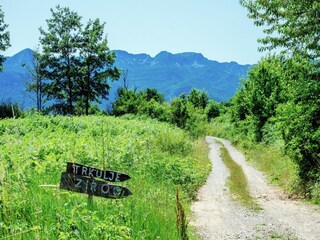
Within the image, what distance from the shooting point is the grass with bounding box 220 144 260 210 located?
1294 centimetres

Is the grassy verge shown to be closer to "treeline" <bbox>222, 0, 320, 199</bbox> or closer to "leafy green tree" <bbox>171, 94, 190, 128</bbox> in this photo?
"treeline" <bbox>222, 0, 320, 199</bbox>

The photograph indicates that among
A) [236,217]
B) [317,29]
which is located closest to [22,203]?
[236,217]

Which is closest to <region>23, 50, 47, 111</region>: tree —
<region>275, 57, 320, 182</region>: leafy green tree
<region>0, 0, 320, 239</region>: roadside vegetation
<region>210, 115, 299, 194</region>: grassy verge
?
<region>0, 0, 320, 239</region>: roadside vegetation

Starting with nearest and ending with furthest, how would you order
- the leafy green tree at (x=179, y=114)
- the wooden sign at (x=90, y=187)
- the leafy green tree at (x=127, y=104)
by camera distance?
1. the wooden sign at (x=90, y=187)
2. the leafy green tree at (x=179, y=114)
3. the leafy green tree at (x=127, y=104)

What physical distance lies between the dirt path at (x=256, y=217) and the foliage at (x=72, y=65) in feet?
143

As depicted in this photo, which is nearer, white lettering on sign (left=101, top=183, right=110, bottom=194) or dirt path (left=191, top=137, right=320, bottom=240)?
white lettering on sign (left=101, top=183, right=110, bottom=194)

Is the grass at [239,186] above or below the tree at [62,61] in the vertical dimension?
below

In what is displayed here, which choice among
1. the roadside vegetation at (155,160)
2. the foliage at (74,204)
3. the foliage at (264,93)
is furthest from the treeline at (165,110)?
the foliage at (74,204)

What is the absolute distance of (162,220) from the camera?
6723mm

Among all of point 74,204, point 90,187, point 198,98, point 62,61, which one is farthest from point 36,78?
point 74,204

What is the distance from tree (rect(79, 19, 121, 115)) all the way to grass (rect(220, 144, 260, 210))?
3516 centimetres

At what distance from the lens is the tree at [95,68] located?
56.2 meters

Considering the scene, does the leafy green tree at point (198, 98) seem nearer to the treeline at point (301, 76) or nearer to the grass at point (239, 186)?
the grass at point (239, 186)

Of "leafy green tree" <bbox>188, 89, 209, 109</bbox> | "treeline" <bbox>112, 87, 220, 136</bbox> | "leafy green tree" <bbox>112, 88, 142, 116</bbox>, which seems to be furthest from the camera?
"leafy green tree" <bbox>188, 89, 209, 109</bbox>
